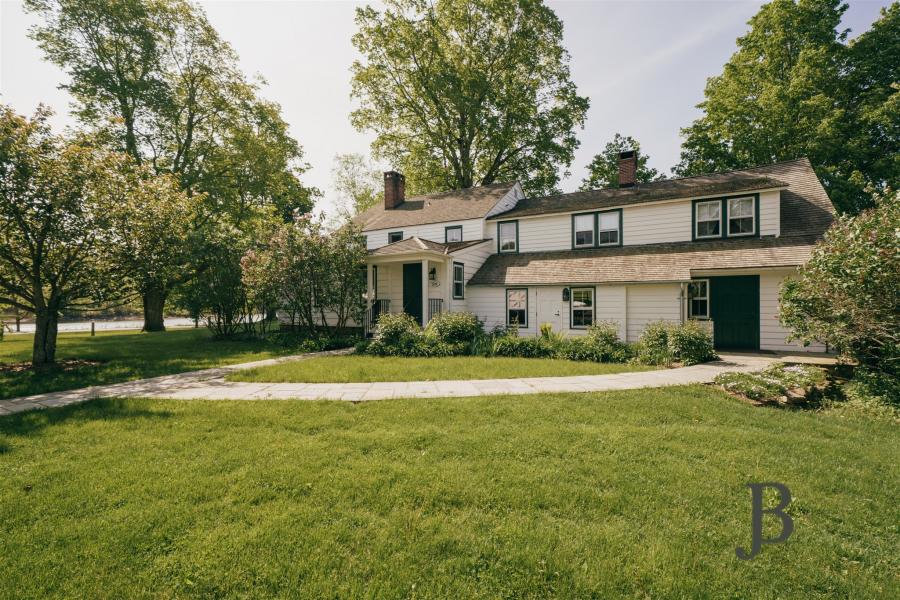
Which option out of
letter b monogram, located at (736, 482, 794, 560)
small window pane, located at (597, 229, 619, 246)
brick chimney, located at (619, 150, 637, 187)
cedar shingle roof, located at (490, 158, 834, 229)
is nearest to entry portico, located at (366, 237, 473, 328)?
cedar shingle roof, located at (490, 158, 834, 229)

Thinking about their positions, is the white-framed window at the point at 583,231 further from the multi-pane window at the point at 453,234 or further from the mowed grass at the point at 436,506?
the mowed grass at the point at 436,506

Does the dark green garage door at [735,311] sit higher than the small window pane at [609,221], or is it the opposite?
the small window pane at [609,221]

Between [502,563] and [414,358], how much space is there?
873 cm

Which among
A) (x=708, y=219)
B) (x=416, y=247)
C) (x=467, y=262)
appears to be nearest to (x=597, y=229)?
(x=708, y=219)

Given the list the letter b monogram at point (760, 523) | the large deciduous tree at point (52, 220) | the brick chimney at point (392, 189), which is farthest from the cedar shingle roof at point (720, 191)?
the large deciduous tree at point (52, 220)

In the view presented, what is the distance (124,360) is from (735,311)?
1954 cm

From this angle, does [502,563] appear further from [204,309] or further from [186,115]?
[186,115]

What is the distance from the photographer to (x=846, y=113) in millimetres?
19578

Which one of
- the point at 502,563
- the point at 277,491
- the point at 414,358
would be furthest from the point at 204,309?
the point at 502,563

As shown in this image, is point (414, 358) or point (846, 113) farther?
point (846, 113)

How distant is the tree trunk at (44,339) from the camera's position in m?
9.90

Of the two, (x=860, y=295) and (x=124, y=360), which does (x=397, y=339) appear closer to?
(x=124, y=360)

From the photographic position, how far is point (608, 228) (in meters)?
16.5

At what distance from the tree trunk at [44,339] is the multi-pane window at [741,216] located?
2148 centimetres
